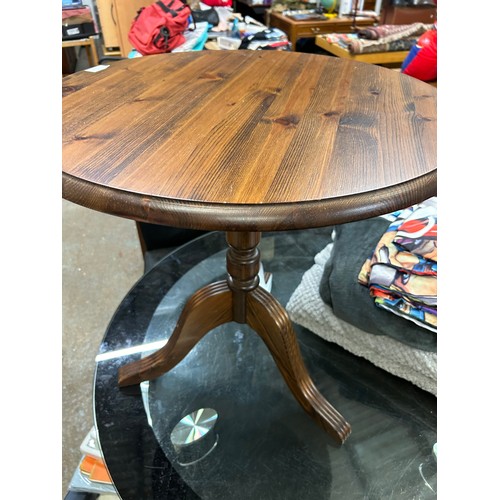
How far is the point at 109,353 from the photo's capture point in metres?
0.85

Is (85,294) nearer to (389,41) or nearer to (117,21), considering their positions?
(117,21)

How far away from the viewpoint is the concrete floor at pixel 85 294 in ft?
3.32

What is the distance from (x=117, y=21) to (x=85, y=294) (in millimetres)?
1712

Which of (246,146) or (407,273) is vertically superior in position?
(246,146)

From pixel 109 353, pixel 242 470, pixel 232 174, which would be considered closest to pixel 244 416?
pixel 242 470

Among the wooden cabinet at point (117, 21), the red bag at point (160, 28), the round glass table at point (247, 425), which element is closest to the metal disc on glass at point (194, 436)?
the round glass table at point (247, 425)

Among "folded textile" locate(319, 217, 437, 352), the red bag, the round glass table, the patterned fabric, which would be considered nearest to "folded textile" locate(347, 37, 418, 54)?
the patterned fabric

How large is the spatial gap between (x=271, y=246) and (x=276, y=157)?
0.72 metres

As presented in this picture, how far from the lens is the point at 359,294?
749 mm

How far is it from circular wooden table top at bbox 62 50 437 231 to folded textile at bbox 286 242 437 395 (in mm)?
398

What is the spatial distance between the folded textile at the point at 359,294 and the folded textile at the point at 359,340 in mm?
19

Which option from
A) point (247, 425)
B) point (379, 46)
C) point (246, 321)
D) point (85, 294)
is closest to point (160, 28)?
point (379, 46)

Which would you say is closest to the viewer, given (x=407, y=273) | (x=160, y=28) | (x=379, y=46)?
(x=407, y=273)
